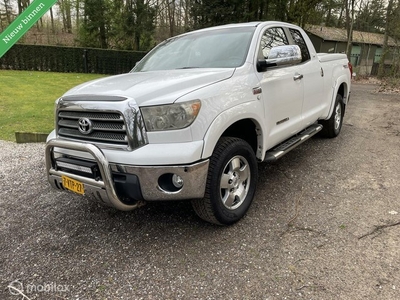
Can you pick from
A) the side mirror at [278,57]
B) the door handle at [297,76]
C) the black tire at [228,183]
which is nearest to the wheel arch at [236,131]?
the black tire at [228,183]

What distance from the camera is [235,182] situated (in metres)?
3.08

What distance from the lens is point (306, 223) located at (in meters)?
3.11

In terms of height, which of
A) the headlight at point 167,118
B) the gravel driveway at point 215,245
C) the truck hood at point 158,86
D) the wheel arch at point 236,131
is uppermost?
the truck hood at point 158,86

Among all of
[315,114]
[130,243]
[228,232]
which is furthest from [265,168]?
[130,243]

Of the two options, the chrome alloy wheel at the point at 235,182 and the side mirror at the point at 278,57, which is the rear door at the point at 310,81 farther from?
the chrome alloy wheel at the point at 235,182

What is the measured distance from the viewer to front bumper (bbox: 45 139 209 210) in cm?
243

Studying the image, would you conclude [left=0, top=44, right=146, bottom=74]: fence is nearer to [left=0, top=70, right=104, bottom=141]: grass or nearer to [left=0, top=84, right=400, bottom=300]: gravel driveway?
[left=0, top=70, right=104, bottom=141]: grass

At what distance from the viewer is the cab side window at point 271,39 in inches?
143

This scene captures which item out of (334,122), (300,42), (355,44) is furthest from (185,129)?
(355,44)

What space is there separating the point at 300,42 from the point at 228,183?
9.14 ft

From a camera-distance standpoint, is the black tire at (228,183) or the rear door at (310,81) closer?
the black tire at (228,183)

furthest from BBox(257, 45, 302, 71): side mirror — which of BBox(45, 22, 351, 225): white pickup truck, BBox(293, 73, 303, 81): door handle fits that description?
BBox(293, 73, 303, 81): door handle

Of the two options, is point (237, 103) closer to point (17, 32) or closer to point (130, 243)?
point (130, 243)

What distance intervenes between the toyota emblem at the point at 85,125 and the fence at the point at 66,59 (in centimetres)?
1902
